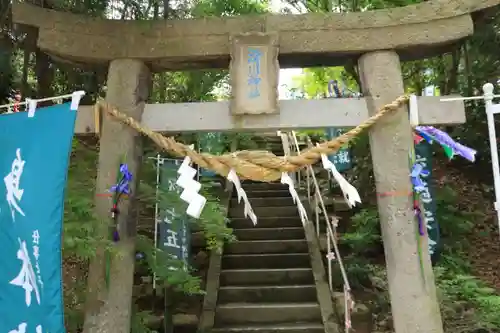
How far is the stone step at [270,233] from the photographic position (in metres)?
7.58

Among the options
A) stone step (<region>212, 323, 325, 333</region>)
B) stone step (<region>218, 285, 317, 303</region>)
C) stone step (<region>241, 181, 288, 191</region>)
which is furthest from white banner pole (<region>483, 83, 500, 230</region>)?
stone step (<region>241, 181, 288, 191</region>)

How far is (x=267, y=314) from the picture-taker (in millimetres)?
5848

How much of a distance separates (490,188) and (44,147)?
719 cm

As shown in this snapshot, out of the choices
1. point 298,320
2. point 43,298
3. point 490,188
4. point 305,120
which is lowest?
point 298,320

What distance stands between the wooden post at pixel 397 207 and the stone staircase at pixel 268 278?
1.95 metres

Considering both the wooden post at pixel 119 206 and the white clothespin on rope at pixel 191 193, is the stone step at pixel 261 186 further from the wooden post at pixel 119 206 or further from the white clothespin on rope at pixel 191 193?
the white clothespin on rope at pixel 191 193

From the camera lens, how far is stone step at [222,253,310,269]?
691 cm

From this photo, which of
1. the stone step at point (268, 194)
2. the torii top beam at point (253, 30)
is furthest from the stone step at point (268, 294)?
the torii top beam at point (253, 30)

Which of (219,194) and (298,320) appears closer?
(298,320)

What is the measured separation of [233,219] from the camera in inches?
316

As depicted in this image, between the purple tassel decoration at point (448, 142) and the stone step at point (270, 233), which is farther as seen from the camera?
the stone step at point (270, 233)

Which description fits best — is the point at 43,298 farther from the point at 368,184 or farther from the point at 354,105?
the point at 368,184

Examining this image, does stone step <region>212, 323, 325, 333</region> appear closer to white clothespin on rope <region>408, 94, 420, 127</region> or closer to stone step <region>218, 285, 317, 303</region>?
stone step <region>218, 285, 317, 303</region>

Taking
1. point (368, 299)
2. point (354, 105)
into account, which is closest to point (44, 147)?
point (354, 105)
